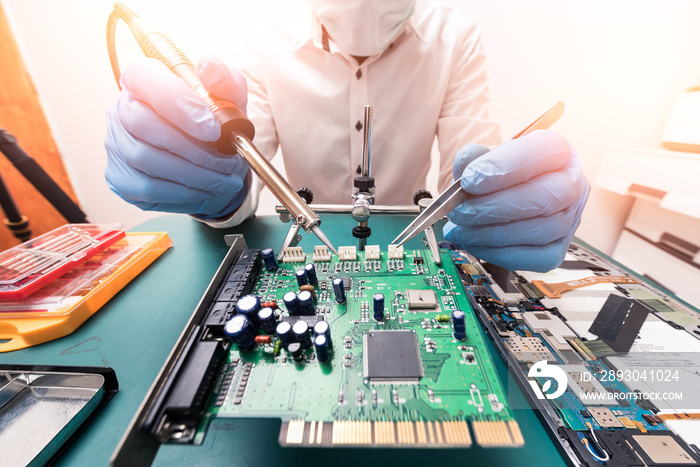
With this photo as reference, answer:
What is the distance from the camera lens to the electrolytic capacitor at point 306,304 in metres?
0.87

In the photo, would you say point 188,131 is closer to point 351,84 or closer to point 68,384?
point 68,384

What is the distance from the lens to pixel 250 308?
2.73ft

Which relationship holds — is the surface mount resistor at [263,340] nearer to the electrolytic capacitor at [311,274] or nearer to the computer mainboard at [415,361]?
the computer mainboard at [415,361]

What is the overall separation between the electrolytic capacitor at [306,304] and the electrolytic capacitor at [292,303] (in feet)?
0.04

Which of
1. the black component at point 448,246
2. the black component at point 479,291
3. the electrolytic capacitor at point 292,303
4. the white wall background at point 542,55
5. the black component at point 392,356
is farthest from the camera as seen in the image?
the white wall background at point 542,55

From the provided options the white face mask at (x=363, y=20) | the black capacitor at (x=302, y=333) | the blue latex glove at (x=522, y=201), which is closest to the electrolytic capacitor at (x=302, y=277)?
the black capacitor at (x=302, y=333)

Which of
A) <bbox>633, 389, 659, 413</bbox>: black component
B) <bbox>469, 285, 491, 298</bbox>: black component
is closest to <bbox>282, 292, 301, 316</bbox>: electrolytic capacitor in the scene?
<bbox>469, 285, 491, 298</bbox>: black component

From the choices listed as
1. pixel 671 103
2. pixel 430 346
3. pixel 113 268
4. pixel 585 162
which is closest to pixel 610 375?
pixel 430 346

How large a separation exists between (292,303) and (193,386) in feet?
1.06

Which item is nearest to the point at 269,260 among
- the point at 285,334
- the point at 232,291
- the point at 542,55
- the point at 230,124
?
the point at 232,291

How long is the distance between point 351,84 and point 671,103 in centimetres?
281

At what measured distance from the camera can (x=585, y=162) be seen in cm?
272

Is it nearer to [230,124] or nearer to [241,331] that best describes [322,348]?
[241,331]

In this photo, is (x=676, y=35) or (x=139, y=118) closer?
(x=139, y=118)
